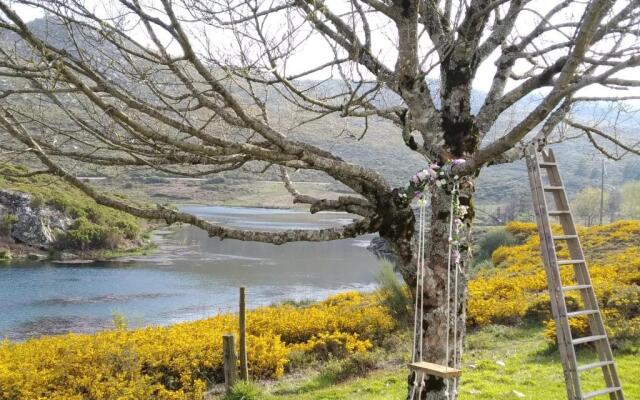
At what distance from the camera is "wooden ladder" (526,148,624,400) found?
3.61m

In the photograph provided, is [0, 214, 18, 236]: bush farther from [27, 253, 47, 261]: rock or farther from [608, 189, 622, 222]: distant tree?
[608, 189, 622, 222]: distant tree

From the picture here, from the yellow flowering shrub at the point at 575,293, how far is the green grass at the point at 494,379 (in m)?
0.64

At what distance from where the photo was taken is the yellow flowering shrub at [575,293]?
363 inches

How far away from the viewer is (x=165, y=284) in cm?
2288

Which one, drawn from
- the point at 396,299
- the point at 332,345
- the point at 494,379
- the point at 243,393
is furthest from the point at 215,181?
the point at 494,379

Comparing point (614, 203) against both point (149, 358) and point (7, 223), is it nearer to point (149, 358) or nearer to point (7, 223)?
point (7, 223)

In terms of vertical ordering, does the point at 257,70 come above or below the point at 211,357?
above

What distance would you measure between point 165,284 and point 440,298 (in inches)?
802

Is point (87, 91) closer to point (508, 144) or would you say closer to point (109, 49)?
point (109, 49)

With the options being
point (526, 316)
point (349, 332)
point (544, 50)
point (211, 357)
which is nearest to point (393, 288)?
point (349, 332)

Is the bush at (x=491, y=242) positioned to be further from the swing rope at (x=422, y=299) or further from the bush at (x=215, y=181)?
the bush at (x=215, y=181)

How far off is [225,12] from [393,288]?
29.4 ft

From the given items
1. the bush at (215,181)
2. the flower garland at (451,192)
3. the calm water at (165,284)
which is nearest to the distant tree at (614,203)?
the calm water at (165,284)

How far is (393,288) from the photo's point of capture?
11875 mm
